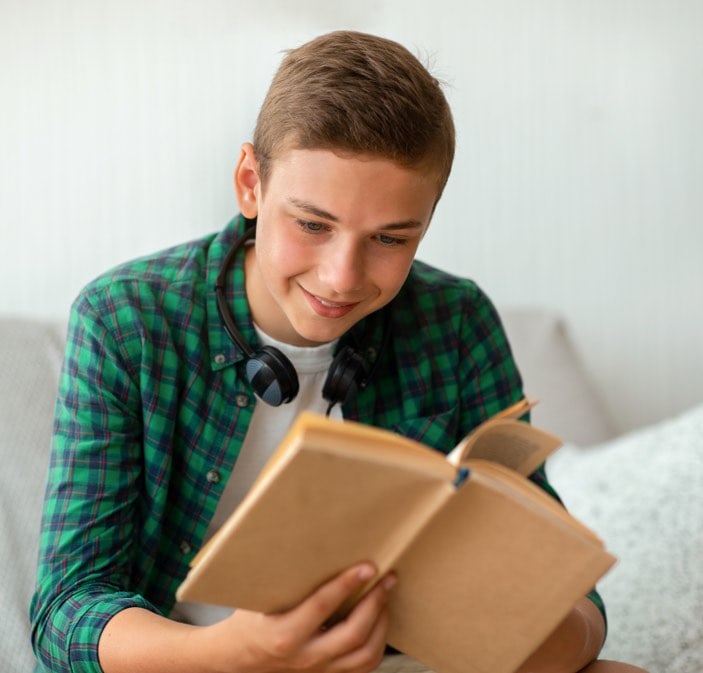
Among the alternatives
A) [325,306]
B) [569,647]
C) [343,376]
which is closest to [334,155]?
[325,306]

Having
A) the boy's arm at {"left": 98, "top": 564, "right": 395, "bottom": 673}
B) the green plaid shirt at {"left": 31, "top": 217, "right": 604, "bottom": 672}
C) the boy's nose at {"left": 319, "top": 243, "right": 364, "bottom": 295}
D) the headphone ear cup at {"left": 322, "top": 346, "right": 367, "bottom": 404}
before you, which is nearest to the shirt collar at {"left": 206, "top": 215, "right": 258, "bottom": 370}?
the green plaid shirt at {"left": 31, "top": 217, "right": 604, "bottom": 672}

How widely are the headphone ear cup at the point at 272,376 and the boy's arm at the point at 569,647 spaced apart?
38 cm

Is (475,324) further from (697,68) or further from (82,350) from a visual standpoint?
(697,68)

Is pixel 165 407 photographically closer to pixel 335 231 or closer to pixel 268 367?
pixel 268 367

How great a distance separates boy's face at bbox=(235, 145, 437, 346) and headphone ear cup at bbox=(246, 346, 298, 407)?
0.05 m

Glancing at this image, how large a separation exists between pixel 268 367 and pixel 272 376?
11 mm

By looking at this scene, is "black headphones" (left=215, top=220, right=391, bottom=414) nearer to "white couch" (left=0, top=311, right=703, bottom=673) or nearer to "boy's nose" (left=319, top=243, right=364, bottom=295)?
"boy's nose" (left=319, top=243, right=364, bottom=295)

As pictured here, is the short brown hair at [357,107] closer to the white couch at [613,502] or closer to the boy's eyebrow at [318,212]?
the boy's eyebrow at [318,212]

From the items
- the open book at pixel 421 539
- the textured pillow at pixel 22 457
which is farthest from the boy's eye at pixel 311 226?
the textured pillow at pixel 22 457

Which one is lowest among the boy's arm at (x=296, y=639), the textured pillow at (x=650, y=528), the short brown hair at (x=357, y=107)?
the textured pillow at (x=650, y=528)

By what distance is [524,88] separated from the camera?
2.21 metres

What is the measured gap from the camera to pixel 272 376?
1.13 meters

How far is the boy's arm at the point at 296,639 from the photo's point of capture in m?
0.81

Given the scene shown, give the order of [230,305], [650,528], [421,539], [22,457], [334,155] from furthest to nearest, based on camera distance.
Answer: [650,528] < [22,457] < [230,305] < [334,155] < [421,539]
